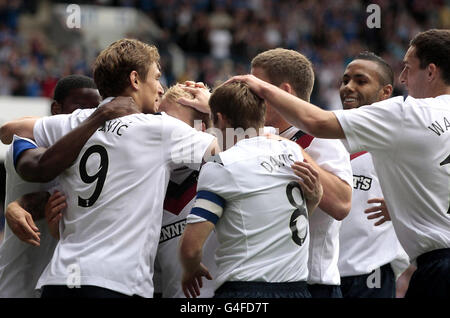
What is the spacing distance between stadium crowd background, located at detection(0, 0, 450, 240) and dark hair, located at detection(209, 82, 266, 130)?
41.8ft

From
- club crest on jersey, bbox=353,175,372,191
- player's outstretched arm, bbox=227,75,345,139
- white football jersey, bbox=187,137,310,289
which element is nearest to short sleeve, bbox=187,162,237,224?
white football jersey, bbox=187,137,310,289

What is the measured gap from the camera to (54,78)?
16391mm

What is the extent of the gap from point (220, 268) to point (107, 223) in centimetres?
63

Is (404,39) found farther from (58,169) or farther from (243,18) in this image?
(58,169)

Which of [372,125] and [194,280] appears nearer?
[194,280]

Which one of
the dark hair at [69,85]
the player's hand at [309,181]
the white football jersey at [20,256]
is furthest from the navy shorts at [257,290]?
the dark hair at [69,85]

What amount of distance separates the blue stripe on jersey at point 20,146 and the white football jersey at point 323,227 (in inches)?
61.3

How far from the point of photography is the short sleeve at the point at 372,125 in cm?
402

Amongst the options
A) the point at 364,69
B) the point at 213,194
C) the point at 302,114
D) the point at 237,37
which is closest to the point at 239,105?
the point at 302,114

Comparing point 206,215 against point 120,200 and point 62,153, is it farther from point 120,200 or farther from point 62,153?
point 62,153

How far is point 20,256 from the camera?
4504 millimetres

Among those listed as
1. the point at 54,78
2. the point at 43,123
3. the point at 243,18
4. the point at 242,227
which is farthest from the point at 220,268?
the point at 243,18

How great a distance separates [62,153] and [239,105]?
95 centimetres

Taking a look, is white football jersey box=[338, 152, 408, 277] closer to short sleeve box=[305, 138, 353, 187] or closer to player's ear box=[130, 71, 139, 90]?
short sleeve box=[305, 138, 353, 187]
